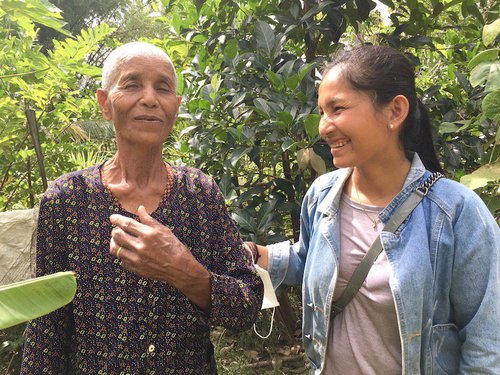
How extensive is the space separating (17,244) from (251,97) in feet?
4.19

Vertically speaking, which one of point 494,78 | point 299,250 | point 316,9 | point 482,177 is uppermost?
point 316,9

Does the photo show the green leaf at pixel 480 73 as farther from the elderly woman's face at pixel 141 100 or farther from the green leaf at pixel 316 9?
the elderly woman's face at pixel 141 100

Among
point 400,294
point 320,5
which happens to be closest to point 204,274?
point 400,294

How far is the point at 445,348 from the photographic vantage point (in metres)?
1.38

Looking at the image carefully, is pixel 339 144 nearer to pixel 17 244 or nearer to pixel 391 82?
pixel 391 82

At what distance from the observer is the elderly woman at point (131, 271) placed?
1275mm

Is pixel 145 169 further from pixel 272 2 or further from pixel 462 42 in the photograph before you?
pixel 462 42

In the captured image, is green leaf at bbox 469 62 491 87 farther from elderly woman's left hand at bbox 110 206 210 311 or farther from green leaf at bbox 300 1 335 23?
elderly woman's left hand at bbox 110 206 210 311

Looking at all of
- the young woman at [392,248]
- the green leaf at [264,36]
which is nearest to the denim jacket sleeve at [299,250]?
the young woman at [392,248]

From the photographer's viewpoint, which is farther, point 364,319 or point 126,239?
point 364,319

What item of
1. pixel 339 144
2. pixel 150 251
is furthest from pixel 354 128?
pixel 150 251

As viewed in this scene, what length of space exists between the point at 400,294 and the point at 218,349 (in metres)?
2.23

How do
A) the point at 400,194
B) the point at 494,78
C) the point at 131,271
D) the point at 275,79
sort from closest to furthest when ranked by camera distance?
the point at 131,271
the point at 400,194
the point at 494,78
the point at 275,79

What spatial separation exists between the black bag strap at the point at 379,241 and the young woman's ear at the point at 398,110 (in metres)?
A: 0.20
